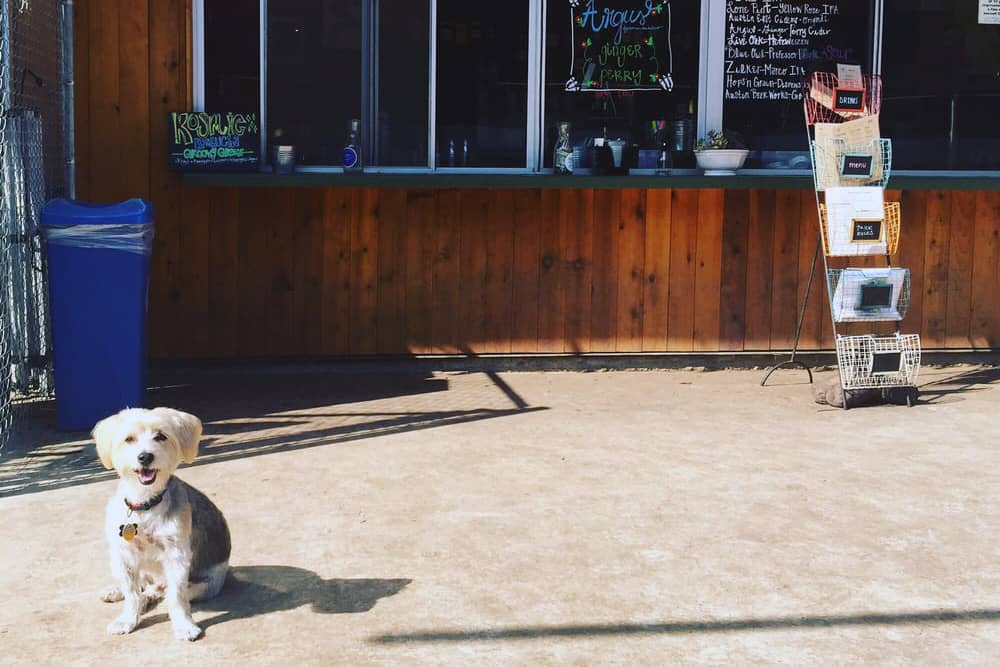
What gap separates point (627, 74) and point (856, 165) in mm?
1801

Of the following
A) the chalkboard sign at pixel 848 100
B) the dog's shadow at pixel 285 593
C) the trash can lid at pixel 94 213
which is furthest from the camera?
the chalkboard sign at pixel 848 100

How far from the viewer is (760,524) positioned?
539cm

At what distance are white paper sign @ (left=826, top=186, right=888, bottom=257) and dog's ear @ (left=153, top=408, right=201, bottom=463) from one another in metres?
5.04

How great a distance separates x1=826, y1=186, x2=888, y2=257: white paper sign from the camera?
7996 mm

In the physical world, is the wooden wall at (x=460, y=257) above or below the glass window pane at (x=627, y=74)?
below

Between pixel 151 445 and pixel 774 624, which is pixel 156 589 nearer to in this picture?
pixel 151 445

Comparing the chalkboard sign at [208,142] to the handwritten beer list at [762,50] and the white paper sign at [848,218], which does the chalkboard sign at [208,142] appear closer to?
the handwritten beer list at [762,50]

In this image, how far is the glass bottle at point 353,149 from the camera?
8.57m

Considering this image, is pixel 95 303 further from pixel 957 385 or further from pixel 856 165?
pixel 957 385

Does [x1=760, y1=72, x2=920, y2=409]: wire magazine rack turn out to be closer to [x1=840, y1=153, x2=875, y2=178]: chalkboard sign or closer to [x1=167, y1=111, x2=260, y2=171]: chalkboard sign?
[x1=840, y1=153, x2=875, y2=178]: chalkboard sign

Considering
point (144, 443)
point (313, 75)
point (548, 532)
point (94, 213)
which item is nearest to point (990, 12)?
point (313, 75)

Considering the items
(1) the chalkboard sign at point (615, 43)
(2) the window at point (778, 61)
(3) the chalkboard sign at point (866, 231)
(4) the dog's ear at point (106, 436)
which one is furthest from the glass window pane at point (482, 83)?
(4) the dog's ear at point (106, 436)

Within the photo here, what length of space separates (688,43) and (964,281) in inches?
108

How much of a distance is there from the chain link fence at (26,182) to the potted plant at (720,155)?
14.0ft
